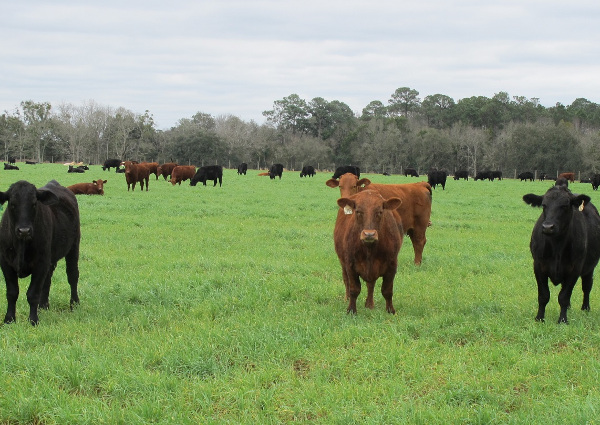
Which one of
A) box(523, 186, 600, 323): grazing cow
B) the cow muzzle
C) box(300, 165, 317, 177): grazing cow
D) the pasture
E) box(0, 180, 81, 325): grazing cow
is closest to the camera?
the pasture

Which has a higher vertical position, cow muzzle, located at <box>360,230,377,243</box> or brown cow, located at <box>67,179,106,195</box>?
cow muzzle, located at <box>360,230,377,243</box>

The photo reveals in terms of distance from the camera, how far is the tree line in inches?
3172

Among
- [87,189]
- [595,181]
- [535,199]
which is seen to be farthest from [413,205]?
Answer: [595,181]

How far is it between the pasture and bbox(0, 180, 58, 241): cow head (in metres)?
1.13

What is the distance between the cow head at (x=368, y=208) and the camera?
21.8 ft

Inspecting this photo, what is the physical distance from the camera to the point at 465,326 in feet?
20.3

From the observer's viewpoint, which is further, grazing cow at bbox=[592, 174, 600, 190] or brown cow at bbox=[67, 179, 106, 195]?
grazing cow at bbox=[592, 174, 600, 190]

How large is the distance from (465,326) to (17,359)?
15.3 feet

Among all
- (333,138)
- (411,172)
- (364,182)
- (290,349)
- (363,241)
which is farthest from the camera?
(333,138)

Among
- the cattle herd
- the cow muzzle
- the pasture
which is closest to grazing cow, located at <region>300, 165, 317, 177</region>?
the pasture

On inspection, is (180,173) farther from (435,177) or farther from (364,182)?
(364,182)

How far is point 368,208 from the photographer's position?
6.74 m

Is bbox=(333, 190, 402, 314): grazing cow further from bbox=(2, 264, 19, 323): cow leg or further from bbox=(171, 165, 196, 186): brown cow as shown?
bbox=(171, 165, 196, 186): brown cow

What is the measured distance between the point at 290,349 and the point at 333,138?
342ft
